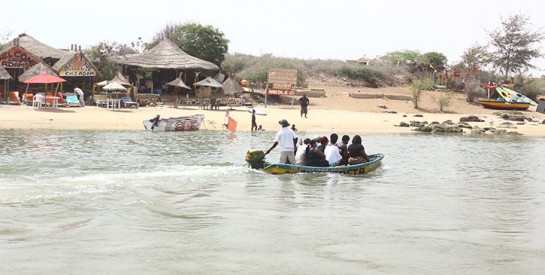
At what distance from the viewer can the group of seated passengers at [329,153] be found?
15.7 metres

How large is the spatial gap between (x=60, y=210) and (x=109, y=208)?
2.71 ft

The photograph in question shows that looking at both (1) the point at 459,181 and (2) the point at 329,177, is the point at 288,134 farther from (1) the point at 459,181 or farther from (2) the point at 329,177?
(1) the point at 459,181

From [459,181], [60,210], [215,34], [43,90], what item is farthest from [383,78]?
[60,210]

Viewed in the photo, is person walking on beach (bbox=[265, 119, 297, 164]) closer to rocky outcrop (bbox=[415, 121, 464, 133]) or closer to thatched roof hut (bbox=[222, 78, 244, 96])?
rocky outcrop (bbox=[415, 121, 464, 133])

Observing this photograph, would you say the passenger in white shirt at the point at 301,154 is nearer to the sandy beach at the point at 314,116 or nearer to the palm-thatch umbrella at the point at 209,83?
the sandy beach at the point at 314,116

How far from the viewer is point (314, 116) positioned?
35000mm

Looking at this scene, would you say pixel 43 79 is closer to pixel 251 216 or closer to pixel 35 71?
pixel 35 71

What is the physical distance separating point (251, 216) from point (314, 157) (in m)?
4.67

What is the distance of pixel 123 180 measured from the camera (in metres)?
14.6

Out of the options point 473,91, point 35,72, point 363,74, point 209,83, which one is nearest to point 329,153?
point 35,72

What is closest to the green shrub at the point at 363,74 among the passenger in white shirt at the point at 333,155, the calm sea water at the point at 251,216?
the calm sea water at the point at 251,216

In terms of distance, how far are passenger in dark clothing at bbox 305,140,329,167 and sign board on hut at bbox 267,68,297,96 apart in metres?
25.0

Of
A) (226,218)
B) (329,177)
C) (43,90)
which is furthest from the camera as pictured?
(43,90)

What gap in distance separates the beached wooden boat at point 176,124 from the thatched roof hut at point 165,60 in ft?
38.2
